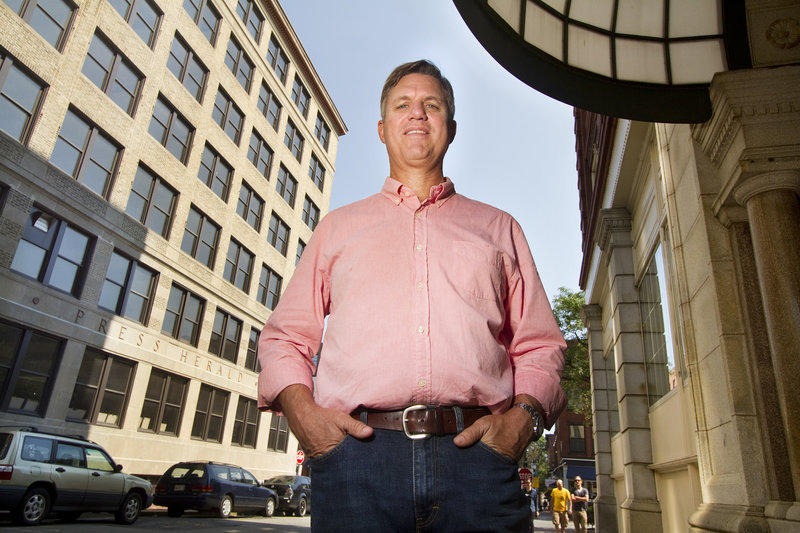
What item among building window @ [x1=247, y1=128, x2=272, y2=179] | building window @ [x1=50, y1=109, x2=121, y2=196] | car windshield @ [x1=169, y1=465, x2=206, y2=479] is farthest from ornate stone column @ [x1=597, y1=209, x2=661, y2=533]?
building window @ [x1=247, y1=128, x2=272, y2=179]

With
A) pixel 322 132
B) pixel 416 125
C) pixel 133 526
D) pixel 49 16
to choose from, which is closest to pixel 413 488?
pixel 416 125

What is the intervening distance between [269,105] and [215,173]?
299 inches

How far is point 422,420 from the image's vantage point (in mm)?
1721

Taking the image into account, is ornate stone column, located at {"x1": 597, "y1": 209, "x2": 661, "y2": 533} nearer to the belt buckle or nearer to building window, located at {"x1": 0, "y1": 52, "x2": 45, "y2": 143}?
the belt buckle

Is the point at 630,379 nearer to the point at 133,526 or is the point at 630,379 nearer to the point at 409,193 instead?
the point at 409,193

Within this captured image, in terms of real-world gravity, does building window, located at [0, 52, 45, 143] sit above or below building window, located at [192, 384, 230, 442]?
above

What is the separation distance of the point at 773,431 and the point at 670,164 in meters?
3.95

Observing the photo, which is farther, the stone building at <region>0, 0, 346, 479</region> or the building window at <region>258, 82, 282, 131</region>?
the building window at <region>258, 82, 282, 131</region>

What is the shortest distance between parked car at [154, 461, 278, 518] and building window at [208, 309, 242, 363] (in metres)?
9.04

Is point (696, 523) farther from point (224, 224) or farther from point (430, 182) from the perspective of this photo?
point (224, 224)

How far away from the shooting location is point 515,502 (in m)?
1.70

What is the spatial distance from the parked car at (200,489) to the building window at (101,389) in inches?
150

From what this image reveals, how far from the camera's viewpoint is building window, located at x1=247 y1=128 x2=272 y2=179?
3047cm

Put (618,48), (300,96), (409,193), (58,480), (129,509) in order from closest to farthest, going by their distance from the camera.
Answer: (409,193), (618,48), (58,480), (129,509), (300,96)
